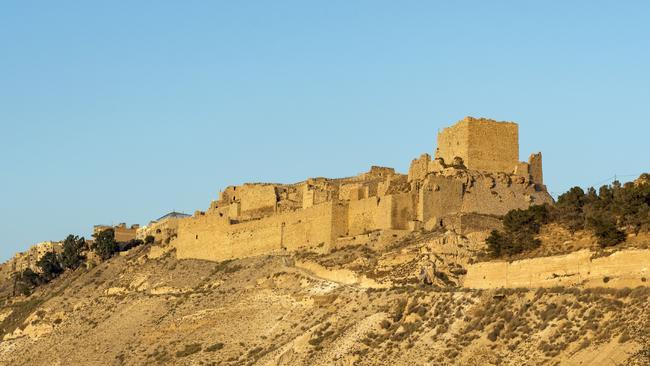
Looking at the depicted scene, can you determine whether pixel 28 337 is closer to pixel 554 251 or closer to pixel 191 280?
pixel 191 280

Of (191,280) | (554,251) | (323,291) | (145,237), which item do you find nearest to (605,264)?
(554,251)

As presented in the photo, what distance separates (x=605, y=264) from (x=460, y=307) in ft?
15.9

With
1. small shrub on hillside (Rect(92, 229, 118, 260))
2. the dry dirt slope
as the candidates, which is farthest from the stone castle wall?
small shrub on hillside (Rect(92, 229, 118, 260))

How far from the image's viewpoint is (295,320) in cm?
4947

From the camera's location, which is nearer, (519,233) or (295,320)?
(519,233)

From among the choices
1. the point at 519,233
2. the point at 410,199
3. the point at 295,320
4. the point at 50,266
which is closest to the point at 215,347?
the point at 295,320

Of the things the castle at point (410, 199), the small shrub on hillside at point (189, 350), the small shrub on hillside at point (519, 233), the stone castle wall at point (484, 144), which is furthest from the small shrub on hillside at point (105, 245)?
the small shrub on hillside at point (519, 233)

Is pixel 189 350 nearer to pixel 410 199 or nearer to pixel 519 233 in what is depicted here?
pixel 410 199

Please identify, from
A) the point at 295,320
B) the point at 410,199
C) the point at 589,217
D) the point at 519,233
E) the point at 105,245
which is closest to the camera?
the point at 589,217

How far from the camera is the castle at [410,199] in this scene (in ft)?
180

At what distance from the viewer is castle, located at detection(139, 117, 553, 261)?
180ft

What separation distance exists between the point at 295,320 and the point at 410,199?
27.6 ft

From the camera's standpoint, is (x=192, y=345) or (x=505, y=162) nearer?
(x=192, y=345)

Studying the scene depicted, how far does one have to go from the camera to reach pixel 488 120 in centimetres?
5775
